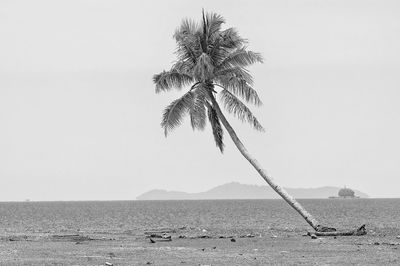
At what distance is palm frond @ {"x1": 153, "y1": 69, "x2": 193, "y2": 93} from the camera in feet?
146

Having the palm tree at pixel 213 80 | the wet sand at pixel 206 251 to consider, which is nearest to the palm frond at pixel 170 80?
the palm tree at pixel 213 80

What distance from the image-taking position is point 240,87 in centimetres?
4391

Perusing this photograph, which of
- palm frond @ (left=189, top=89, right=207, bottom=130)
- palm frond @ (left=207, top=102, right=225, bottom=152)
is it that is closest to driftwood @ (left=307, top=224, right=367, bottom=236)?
palm frond @ (left=207, top=102, right=225, bottom=152)

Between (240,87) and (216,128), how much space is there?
328 centimetres

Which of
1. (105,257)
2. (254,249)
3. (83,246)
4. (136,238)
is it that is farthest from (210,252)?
(136,238)

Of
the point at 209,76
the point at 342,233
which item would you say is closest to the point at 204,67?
the point at 209,76

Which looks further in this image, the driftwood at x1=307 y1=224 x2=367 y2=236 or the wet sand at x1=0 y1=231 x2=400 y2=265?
the driftwood at x1=307 y1=224 x2=367 y2=236

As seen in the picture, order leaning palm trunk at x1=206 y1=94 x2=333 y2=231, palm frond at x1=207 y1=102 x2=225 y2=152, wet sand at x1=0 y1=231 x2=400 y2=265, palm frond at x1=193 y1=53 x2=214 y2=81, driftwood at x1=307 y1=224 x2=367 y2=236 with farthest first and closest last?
palm frond at x1=207 y1=102 x2=225 y2=152
leaning palm trunk at x1=206 y1=94 x2=333 y2=231
palm frond at x1=193 y1=53 x2=214 y2=81
driftwood at x1=307 y1=224 x2=367 y2=236
wet sand at x1=0 y1=231 x2=400 y2=265

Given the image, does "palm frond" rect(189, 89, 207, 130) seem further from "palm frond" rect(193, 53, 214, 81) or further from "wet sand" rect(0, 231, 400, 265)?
"wet sand" rect(0, 231, 400, 265)

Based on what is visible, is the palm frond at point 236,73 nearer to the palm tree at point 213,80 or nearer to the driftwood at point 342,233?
the palm tree at point 213,80

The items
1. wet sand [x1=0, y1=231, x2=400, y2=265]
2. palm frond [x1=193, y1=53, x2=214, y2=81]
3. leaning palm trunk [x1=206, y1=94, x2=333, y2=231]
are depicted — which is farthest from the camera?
leaning palm trunk [x1=206, y1=94, x2=333, y2=231]

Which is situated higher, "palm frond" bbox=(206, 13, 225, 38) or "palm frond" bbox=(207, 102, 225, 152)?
"palm frond" bbox=(206, 13, 225, 38)

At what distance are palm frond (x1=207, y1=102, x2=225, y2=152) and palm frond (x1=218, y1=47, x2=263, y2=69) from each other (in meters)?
2.95

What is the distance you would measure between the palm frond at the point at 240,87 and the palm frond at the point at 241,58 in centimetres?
98
